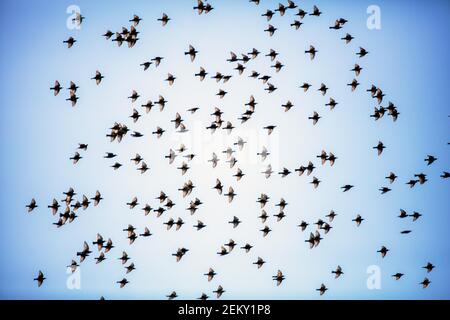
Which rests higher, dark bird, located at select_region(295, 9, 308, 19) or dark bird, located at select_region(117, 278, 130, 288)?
dark bird, located at select_region(295, 9, 308, 19)

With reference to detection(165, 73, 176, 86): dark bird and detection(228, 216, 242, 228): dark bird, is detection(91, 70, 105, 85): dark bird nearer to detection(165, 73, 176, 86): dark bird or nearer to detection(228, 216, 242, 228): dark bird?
detection(165, 73, 176, 86): dark bird

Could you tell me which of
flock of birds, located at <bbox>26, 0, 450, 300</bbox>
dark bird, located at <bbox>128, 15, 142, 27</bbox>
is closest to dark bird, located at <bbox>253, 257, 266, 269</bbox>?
flock of birds, located at <bbox>26, 0, 450, 300</bbox>

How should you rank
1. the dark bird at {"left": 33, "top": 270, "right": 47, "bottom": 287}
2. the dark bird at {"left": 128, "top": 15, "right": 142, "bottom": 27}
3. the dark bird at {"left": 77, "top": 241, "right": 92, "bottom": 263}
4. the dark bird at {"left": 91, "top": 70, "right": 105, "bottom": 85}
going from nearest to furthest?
the dark bird at {"left": 33, "top": 270, "right": 47, "bottom": 287} → the dark bird at {"left": 128, "top": 15, "right": 142, "bottom": 27} → the dark bird at {"left": 77, "top": 241, "right": 92, "bottom": 263} → the dark bird at {"left": 91, "top": 70, "right": 105, "bottom": 85}

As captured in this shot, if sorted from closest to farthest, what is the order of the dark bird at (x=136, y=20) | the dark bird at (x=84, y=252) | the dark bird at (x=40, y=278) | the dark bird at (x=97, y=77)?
the dark bird at (x=40, y=278) → the dark bird at (x=136, y=20) → the dark bird at (x=84, y=252) → the dark bird at (x=97, y=77)

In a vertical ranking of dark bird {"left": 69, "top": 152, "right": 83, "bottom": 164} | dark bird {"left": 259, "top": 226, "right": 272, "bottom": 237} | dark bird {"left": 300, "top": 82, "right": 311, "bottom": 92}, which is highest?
dark bird {"left": 300, "top": 82, "right": 311, "bottom": 92}

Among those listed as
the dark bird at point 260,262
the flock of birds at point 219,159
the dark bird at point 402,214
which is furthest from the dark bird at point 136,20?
the dark bird at point 402,214

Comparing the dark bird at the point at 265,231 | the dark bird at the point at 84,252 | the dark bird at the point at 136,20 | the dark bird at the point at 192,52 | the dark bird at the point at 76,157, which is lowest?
the dark bird at the point at 84,252

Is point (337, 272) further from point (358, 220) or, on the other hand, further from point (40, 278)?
point (40, 278)

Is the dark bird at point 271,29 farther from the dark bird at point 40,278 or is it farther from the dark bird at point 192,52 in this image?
the dark bird at point 40,278

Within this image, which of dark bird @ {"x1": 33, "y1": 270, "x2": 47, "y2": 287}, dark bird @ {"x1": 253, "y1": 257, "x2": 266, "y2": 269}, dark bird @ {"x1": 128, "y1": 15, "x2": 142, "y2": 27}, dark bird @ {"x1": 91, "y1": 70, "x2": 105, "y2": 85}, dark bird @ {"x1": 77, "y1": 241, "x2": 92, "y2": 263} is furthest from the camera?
dark bird @ {"x1": 253, "y1": 257, "x2": 266, "y2": 269}

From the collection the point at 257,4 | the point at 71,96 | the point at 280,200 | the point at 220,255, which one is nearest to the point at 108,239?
the point at 220,255

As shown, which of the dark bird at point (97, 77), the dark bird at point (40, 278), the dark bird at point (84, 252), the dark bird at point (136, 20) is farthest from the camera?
the dark bird at point (97, 77)
